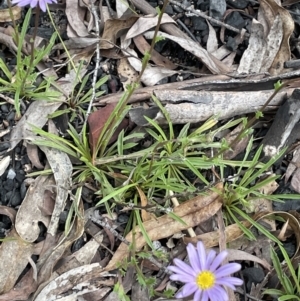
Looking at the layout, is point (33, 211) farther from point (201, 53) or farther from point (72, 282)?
point (201, 53)

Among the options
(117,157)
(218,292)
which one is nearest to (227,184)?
(117,157)

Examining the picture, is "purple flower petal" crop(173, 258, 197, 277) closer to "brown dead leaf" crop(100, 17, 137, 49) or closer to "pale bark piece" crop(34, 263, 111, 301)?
"pale bark piece" crop(34, 263, 111, 301)

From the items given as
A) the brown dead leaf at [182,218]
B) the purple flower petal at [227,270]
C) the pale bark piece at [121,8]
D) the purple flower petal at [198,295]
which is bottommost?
the brown dead leaf at [182,218]

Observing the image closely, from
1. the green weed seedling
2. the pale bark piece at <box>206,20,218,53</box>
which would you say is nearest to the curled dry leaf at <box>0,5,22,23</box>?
the green weed seedling

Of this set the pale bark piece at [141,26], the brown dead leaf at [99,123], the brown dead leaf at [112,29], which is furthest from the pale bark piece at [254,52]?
the brown dead leaf at [99,123]

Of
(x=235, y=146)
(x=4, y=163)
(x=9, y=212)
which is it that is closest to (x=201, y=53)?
(x=235, y=146)

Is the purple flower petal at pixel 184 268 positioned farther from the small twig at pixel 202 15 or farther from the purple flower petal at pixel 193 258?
the small twig at pixel 202 15
